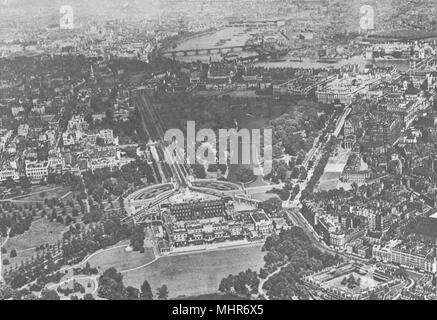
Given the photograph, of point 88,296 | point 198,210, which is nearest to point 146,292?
point 88,296

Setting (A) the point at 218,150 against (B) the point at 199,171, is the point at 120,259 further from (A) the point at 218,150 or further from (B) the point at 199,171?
(A) the point at 218,150

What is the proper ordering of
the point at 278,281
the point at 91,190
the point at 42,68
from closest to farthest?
the point at 278,281 < the point at 91,190 < the point at 42,68

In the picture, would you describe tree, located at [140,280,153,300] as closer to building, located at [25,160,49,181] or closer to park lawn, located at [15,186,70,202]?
park lawn, located at [15,186,70,202]

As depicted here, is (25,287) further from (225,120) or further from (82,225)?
(225,120)

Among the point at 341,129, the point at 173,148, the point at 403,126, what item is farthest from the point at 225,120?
Answer: the point at 403,126

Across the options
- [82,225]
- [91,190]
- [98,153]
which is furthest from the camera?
[98,153]

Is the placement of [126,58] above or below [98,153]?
above
